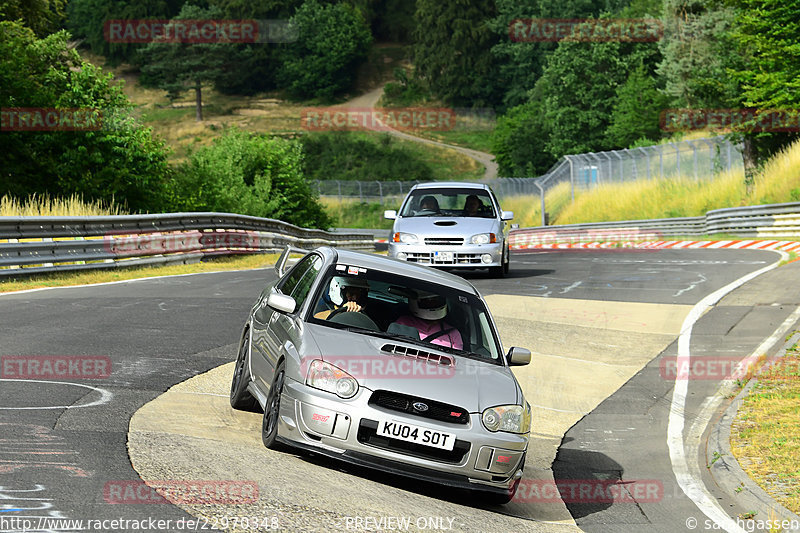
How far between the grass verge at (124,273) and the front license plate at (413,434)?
1168 centimetres

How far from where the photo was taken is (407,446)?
7.07m

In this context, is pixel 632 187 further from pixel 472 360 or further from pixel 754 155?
pixel 472 360

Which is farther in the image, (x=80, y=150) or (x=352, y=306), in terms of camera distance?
(x=80, y=150)

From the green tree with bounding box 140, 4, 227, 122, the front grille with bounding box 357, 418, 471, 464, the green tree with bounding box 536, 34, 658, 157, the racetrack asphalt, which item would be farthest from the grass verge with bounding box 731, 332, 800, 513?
the green tree with bounding box 140, 4, 227, 122

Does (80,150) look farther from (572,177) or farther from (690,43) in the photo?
(690,43)

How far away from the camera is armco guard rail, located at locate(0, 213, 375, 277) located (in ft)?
60.5

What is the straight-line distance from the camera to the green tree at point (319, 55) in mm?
139125

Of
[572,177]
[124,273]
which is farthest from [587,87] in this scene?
[124,273]

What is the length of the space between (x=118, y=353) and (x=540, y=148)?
87.7m

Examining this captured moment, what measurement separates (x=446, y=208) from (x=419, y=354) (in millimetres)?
12824

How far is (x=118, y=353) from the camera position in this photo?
1117 cm

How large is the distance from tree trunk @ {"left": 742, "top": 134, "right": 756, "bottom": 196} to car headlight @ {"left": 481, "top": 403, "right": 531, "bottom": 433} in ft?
122

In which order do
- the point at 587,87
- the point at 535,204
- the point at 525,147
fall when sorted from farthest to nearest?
1. the point at 525,147
2. the point at 587,87
3. the point at 535,204

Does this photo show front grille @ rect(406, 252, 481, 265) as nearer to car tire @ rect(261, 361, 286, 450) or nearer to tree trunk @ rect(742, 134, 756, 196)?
car tire @ rect(261, 361, 286, 450)
